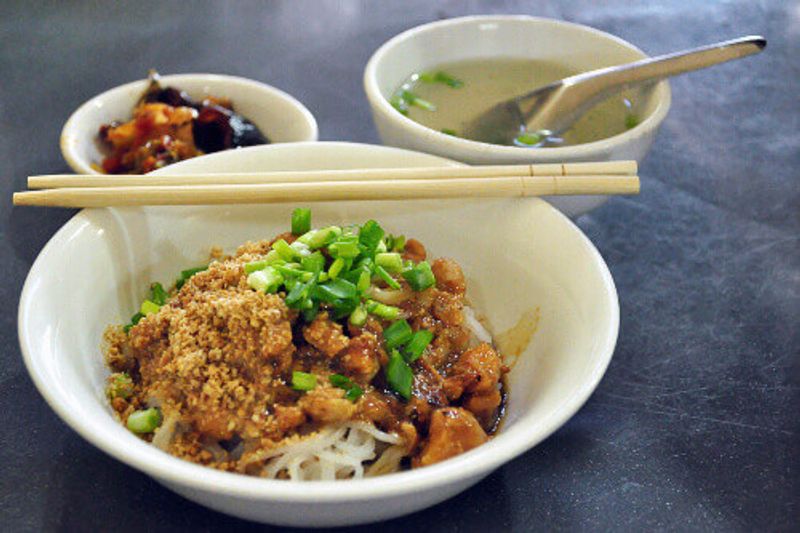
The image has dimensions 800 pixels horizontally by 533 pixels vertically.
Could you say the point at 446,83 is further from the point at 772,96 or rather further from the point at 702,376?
the point at 772,96

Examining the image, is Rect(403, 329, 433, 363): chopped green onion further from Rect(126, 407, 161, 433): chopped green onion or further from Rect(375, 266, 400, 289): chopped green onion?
Rect(126, 407, 161, 433): chopped green onion

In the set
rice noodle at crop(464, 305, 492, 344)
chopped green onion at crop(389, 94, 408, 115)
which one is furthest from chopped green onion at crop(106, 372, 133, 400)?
chopped green onion at crop(389, 94, 408, 115)

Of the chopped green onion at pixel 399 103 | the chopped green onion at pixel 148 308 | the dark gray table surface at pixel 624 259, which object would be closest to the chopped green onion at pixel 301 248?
the chopped green onion at pixel 148 308

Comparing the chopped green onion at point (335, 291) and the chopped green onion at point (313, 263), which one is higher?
the chopped green onion at point (313, 263)

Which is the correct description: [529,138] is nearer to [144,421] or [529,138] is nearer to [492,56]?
[492,56]

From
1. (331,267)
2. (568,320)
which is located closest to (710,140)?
(568,320)

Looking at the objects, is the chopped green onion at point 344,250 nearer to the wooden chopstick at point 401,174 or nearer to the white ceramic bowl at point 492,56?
the wooden chopstick at point 401,174
